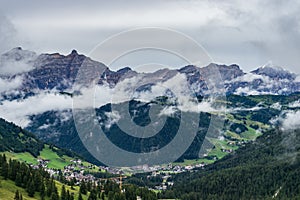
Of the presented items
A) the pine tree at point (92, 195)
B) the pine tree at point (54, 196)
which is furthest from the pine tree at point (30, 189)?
the pine tree at point (92, 195)

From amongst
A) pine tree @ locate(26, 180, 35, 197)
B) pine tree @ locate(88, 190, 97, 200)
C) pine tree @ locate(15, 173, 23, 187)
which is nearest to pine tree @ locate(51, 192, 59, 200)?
pine tree @ locate(26, 180, 35, 197)

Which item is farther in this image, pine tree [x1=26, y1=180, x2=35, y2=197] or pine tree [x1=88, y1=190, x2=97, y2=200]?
pine tree [x1=88, y1=190, x2=97, y2=200]

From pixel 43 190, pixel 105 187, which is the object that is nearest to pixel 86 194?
pixel 105 187

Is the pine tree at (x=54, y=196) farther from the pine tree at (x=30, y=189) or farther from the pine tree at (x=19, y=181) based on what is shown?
the pine tree at (x=19, y=181)

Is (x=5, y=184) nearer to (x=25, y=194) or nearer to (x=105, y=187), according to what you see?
(x=25, y=194)

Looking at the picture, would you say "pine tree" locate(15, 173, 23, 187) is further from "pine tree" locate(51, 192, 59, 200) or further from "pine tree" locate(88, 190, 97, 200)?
"pine tree" locate(88, 190, 97, 200)

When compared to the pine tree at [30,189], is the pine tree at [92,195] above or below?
below

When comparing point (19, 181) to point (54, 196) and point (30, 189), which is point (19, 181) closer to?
point (30, 189)

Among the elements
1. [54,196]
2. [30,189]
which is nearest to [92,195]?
[54,196]

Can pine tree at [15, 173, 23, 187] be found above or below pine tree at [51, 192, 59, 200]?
above

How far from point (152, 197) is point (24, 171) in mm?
60000

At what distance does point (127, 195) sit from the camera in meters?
184

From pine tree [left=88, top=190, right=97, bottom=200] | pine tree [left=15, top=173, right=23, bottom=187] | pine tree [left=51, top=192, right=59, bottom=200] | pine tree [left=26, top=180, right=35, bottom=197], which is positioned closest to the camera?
pine tree [left=26, top=180, right=35, bottom=197]

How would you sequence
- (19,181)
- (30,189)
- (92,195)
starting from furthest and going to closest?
(92,195) → (19,181) → (30,189)
